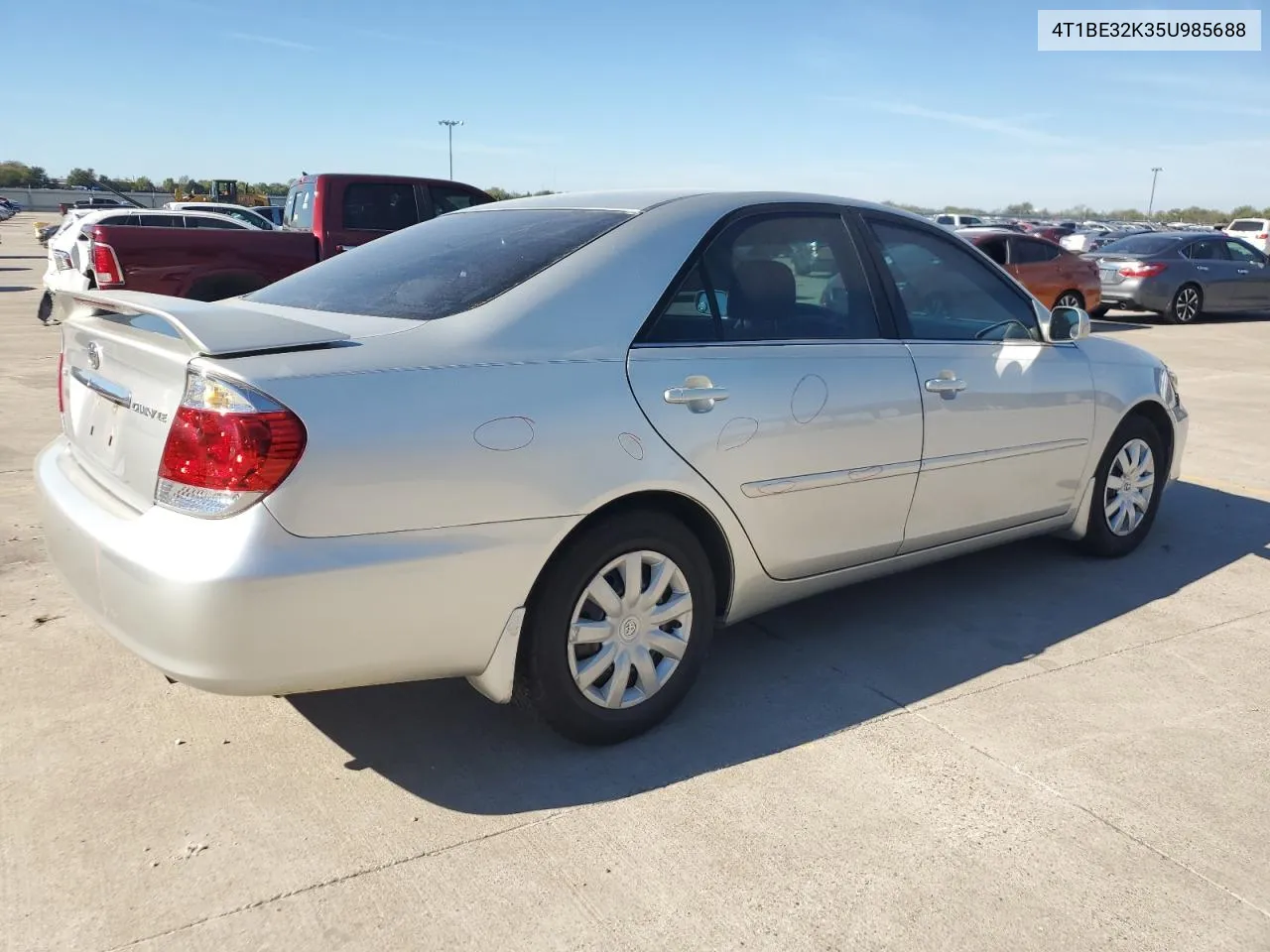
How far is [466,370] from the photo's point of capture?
274cm

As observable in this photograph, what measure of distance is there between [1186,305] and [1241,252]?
1.95 meters

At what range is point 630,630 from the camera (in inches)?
123

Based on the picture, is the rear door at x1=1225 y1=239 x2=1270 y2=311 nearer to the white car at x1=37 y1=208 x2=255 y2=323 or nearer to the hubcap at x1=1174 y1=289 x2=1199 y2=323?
the hubcap at x1=1174 y1=289 x2=1199 y2=323

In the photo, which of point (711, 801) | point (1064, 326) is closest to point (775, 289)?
point (1064, 326)

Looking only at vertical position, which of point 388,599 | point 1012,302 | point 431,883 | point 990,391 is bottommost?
point 431,883

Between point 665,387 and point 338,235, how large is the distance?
9.07m

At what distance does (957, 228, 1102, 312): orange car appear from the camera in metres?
14.0

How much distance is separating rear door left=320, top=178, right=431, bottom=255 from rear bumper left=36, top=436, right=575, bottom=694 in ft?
29.2

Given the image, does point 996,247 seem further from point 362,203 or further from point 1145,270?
point 362,203

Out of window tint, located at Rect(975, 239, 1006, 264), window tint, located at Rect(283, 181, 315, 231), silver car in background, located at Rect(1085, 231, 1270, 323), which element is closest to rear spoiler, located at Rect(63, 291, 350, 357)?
window tint, located at Rect(283, 181, 315, 231)

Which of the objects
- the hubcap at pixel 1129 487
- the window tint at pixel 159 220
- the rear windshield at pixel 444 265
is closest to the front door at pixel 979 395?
the hubcap at pixel 1129 487

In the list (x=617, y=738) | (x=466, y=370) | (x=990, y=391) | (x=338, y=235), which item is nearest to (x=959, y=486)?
(x=990, y=391)

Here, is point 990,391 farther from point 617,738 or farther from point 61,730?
point 61,730

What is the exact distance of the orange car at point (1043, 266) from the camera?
1396 cm
